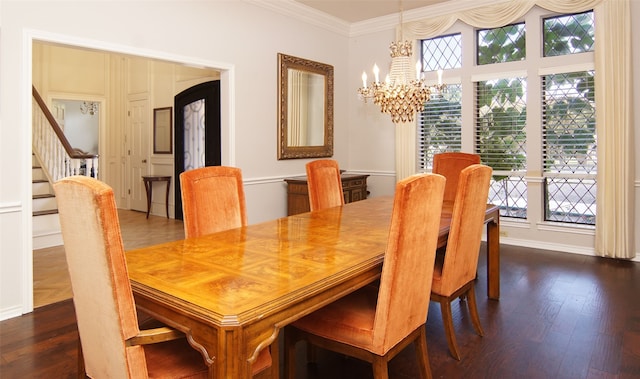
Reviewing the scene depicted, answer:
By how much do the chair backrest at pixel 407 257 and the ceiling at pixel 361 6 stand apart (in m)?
4.08

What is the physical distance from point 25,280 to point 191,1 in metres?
2.73

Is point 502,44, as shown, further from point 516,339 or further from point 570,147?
point 516,339

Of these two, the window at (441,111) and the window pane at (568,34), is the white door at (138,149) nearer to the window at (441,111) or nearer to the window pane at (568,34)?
the window at (441,111)

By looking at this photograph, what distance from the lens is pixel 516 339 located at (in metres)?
2.75

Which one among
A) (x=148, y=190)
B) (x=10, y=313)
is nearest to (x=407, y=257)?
(x=10, y=313)

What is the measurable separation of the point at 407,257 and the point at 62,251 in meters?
4.66

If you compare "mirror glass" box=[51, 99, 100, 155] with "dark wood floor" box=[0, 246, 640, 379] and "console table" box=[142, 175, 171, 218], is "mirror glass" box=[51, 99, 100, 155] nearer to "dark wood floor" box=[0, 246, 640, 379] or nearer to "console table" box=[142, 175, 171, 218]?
"console table" box=[142, 175, 171, 218]

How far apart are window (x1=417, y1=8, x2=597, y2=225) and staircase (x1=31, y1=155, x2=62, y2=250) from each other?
4.88 m

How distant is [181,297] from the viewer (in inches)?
55.6

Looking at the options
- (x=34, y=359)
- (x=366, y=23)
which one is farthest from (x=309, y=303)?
(x=366, y=23)

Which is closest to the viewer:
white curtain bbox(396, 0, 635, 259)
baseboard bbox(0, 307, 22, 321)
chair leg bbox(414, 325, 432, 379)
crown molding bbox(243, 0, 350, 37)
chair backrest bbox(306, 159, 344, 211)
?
chair leg bbox(414, 325, 432, 379)

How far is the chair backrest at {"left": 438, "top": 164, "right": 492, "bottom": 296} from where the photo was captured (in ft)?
7.78

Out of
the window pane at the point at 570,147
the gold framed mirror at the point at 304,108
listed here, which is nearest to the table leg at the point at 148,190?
the gold framed mirror at the point at 304,108

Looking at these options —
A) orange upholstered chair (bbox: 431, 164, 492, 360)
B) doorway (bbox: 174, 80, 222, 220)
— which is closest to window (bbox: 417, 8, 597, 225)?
orange upholstered chair (bbox: 431, 164, 492, 360)
